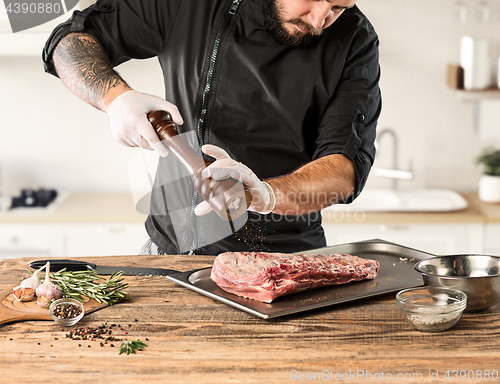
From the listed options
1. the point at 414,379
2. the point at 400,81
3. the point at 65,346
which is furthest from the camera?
the point at 400,81

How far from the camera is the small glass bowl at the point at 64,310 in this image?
1077 millimetres

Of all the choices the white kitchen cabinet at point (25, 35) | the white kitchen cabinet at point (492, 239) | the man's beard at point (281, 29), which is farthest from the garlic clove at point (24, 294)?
the white kitchen cabinet at point (492, 239)

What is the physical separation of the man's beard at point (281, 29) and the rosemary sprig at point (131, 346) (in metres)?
1.05

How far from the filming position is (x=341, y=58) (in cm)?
169

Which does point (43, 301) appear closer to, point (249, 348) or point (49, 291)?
point (49, 291)

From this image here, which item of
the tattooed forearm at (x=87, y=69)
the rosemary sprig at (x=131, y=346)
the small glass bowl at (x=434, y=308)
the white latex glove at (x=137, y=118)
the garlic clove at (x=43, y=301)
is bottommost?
the small glass bowl at (x=434, y=308)

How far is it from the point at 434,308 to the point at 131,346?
23.4 inches

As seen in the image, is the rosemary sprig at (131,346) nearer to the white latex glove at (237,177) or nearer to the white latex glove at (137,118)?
the white latex glove at (237,177)

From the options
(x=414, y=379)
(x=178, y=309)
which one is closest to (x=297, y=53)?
(x=178, y=309)

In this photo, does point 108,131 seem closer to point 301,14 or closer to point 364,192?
point 364,192

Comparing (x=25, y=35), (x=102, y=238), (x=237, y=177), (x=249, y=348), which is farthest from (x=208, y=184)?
(x=25, y=35)

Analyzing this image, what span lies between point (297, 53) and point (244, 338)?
1.02 meters

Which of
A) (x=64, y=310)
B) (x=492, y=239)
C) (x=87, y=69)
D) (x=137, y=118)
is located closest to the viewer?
(x=64, y=310)

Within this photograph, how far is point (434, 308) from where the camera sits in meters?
1.03
